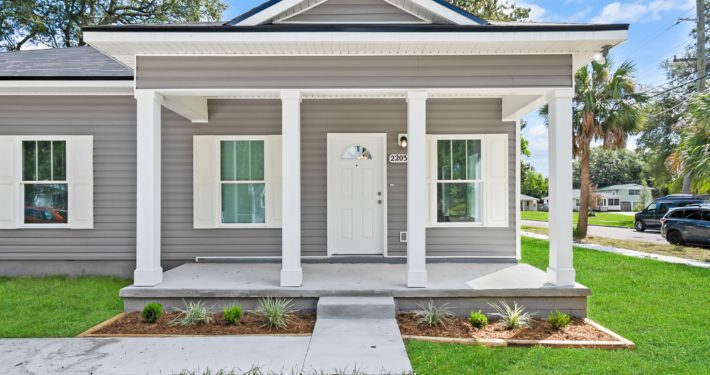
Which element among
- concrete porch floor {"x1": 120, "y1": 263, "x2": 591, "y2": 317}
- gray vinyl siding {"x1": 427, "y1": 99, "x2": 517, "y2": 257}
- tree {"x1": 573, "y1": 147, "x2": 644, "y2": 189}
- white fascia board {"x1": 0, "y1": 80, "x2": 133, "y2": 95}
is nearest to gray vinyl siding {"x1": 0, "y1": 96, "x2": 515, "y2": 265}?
gray vinyl siding {"x1": 427, "y1": 99, "x2": 517, "y2": 257}

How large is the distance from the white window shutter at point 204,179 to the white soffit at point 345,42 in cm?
199

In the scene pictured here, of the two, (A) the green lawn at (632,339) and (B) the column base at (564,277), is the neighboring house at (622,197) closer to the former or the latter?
(A) the green lawn at (632,339)

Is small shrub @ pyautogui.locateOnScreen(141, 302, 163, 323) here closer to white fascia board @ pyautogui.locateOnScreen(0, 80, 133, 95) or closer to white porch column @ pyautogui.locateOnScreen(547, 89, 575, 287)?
white fascia board @ pyautogui.locateOnScreen(0, 80, 133, 95)

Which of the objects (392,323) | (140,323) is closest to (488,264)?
(392,323)

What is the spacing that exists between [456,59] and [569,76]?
133 centimetres

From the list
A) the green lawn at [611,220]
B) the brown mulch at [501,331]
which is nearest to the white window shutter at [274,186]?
the brown mulch at [501,331]

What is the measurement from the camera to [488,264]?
6.32m

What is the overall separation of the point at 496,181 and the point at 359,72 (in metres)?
3.12

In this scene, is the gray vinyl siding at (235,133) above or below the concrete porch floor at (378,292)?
above

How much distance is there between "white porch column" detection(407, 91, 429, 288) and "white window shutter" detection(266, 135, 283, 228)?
2.58 m

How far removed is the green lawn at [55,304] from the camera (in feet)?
14.1

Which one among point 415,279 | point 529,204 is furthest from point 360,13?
point 529,204

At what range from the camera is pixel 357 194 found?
6605 millimetres

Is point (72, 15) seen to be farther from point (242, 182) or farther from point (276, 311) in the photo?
point (276, 311)
